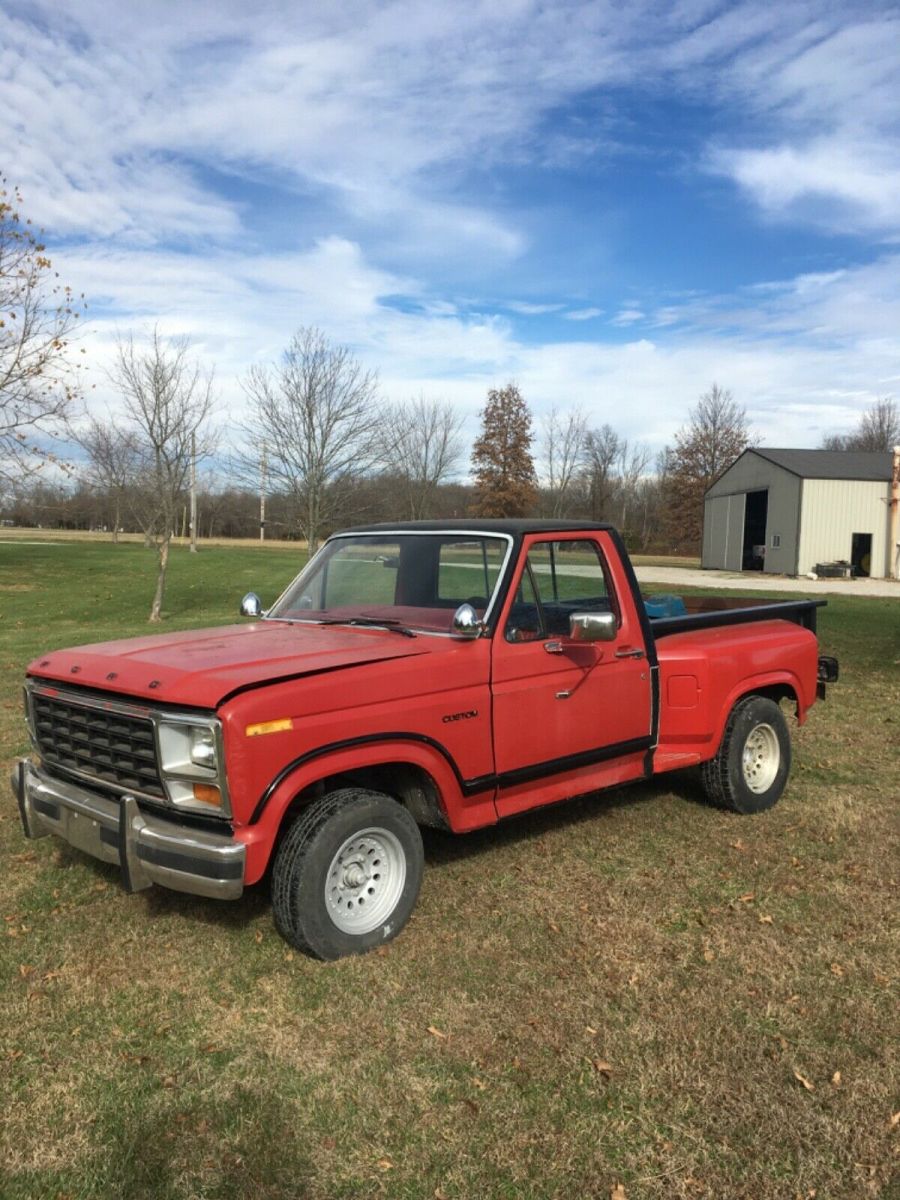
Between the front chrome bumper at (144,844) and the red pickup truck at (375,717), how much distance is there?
0.03 feet

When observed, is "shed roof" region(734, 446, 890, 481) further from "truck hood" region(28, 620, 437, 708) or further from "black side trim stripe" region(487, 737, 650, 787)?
"truck hood" region(28, 620, 437, 708)

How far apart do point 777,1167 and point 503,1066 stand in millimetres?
948

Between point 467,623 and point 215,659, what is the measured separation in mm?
1168

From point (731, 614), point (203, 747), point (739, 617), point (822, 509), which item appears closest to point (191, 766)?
point (203, 747)

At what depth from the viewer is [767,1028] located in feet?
11.6

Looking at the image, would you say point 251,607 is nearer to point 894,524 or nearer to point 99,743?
point 99,743

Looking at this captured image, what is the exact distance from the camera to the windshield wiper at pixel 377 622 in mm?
4641

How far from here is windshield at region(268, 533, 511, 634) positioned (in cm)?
485

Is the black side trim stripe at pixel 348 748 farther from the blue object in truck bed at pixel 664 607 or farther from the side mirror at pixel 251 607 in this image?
the blue object in truck bed at pixel 664 607

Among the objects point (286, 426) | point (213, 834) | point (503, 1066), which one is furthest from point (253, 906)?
point (286, 426)

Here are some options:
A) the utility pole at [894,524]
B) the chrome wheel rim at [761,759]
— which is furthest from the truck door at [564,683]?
the utility pole at [894,524]

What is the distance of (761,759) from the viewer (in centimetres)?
624

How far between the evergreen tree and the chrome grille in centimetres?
5958

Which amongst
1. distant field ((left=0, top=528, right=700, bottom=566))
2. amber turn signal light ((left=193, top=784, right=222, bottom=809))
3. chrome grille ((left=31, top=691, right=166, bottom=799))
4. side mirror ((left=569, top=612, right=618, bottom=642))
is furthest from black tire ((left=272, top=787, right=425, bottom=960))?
distant field ((left=0, top=528, right=700, bottom=566))
